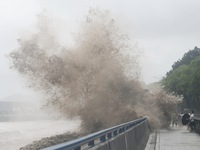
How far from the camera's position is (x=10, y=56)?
41375 mm

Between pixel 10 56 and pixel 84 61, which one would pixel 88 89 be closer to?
pixel 84 61

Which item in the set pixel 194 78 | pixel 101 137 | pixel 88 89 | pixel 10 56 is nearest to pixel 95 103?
pixel 88 89

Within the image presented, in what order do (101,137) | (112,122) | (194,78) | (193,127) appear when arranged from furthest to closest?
(194,78) < (112,122) < (193,127) < (101,137)

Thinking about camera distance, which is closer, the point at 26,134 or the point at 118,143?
the point at 118,143

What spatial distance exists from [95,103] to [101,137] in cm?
2958

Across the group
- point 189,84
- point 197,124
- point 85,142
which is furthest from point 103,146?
point 189,84

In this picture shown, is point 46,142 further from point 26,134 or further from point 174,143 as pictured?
point 26,134

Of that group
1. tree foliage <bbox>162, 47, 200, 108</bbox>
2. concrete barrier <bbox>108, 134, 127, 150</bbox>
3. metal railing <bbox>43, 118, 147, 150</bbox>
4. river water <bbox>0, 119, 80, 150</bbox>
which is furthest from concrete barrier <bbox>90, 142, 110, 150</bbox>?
tree foliage <bbox>162, 47, 200, 108</bbox>

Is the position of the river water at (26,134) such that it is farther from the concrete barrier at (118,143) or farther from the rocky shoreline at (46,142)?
the concrete barrier at (118,143)

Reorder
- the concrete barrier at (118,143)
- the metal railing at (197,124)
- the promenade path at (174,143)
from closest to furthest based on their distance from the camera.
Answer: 1. the concrete barrier at (118,143)
2. the promenade path at (174,143)
3. the metal railing at (197,124)

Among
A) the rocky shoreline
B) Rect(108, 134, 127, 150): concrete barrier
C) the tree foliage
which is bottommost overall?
the rocky shoreline

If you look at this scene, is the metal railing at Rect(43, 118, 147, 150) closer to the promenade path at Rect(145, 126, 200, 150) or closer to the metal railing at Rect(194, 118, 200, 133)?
the promenade path at Rect(145, 126, 200, 150)

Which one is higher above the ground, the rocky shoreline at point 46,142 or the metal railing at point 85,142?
the metal railing at point 85,142

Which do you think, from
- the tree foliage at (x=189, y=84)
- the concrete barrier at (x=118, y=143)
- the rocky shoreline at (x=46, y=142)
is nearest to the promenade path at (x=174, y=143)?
the concrete barrier at (x=118, y=143)
